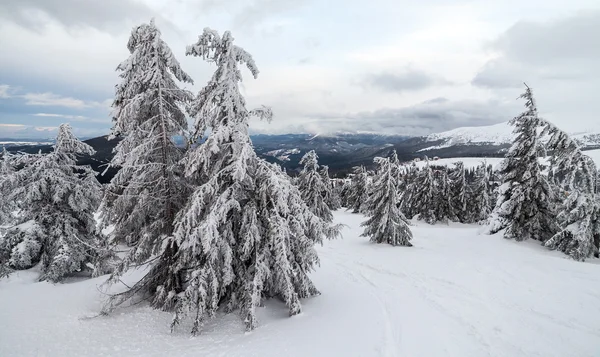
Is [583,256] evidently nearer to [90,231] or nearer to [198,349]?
[198,349]

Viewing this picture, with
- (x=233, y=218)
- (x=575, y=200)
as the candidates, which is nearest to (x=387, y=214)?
(x=575, y=200)

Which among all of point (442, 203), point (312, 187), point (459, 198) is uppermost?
point (312, 187)

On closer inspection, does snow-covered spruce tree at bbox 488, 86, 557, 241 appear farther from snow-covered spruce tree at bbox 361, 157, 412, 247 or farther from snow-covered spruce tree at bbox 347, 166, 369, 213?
snow-covered spruce tree at bbox 347, 166, 369, 213

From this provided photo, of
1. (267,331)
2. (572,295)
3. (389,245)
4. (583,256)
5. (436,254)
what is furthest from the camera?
(389,245)

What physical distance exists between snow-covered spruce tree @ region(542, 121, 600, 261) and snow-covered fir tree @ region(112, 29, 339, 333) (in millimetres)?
14705

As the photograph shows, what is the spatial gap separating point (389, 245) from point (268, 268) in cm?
1522

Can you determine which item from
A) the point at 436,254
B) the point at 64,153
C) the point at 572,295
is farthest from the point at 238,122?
the point at 436,254

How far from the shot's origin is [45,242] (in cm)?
1555

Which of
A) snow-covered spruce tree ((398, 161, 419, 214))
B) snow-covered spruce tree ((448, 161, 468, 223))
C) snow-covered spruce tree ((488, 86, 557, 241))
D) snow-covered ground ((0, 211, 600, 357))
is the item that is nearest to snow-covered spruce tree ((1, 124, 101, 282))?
snow-covered ground ((0, 211, 600, 357))

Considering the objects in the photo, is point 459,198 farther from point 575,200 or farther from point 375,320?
point 375,320

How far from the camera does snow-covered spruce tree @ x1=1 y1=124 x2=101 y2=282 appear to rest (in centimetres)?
1479

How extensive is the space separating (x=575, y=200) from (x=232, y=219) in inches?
739

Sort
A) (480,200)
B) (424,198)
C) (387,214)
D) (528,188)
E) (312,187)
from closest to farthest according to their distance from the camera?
(528,188), (387,214), (312,187), (480,200), (424,198)

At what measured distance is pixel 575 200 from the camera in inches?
635
